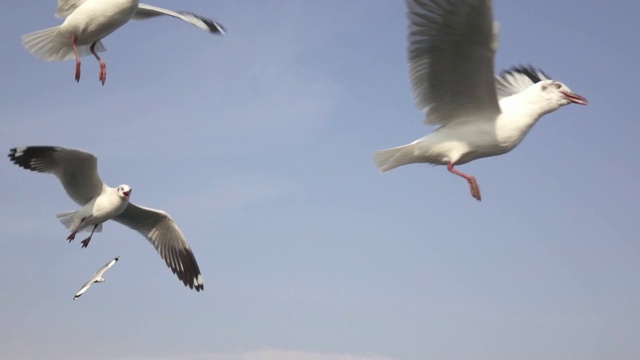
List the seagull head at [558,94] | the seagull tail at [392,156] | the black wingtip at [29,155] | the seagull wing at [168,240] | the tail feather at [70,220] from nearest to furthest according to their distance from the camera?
the seagull tail at [392,156] < the seagull head at [558,94] < the black wingtip at [29,155] < the tail feather at [70,220] < the seagull wing at [168,240]

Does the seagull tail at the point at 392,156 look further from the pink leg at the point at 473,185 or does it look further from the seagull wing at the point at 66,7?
the seagull wing at the point at 66,7

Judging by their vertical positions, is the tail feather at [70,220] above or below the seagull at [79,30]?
below

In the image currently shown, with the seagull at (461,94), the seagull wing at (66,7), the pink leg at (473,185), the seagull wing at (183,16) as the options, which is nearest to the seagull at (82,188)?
the seagull wing at (66,7)

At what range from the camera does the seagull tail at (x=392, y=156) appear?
6082 millimetres

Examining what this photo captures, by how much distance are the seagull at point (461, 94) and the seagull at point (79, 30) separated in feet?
8.03

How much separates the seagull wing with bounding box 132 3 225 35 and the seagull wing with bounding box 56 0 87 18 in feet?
2.98

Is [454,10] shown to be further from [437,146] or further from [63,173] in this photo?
[63,173]

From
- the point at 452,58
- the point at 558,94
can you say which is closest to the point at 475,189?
the point at 452,58

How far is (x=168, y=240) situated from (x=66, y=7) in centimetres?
288

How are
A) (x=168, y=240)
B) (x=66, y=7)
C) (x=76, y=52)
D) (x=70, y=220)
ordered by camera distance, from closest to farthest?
(x=76, y=52)
(x=66, y=7)
(x=70, y=220)
(x=168, y=240)

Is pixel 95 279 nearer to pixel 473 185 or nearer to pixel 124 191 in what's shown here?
pixel 124 191

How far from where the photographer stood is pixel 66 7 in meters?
→ 7.28

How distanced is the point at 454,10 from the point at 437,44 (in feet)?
0.98

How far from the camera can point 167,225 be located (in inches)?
358
